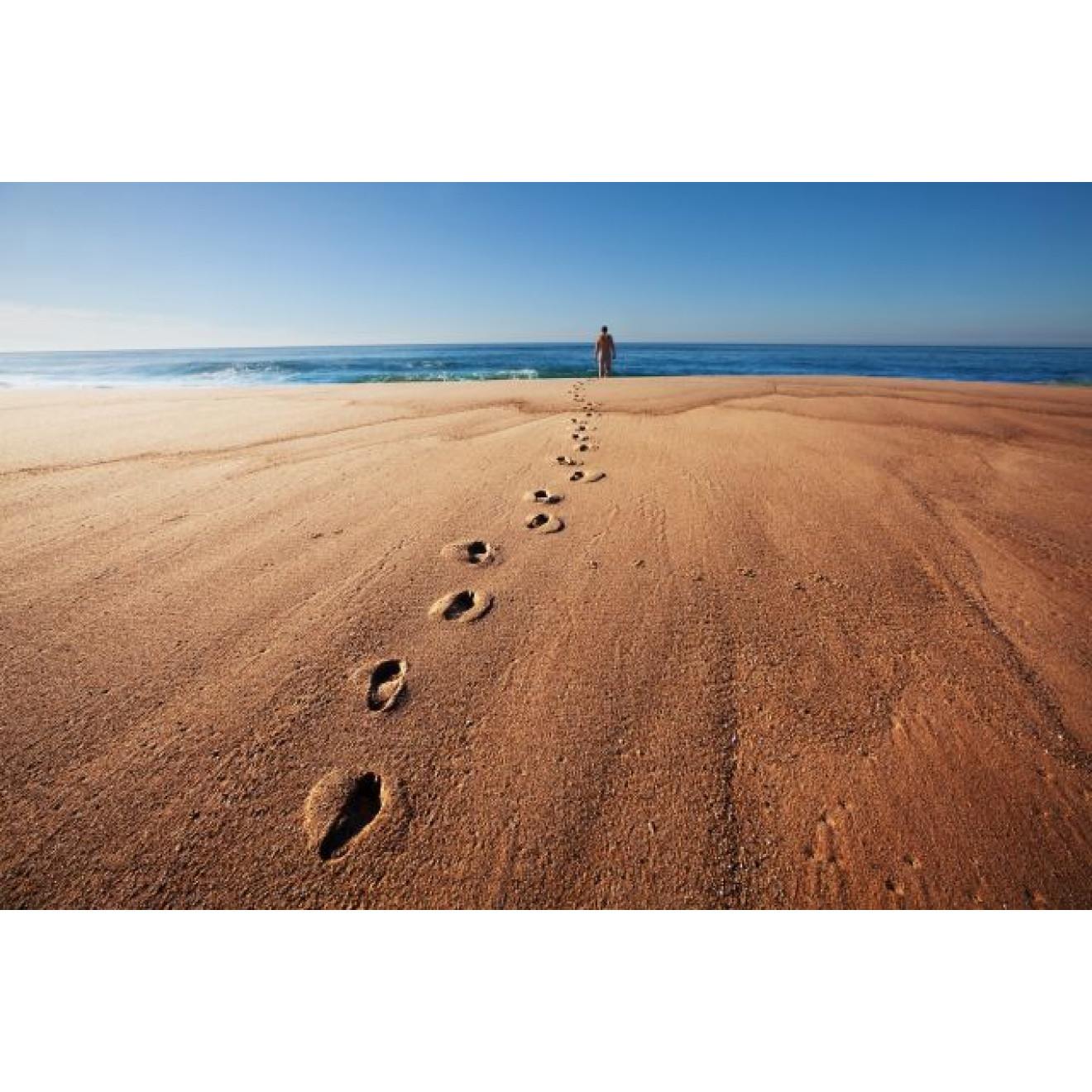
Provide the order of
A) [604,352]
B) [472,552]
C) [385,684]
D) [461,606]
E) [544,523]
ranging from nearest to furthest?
[385,684], [461,606], [472,552], [544,523], [604,352]

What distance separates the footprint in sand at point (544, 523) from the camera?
2.83 m

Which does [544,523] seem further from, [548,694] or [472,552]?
[548,694]

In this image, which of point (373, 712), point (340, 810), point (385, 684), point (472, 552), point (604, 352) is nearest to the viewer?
point (340, 810)

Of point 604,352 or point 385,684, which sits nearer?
point 385,684

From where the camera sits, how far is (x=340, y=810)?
133 cm

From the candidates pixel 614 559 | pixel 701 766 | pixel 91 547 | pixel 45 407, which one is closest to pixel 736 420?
pixel 614 559

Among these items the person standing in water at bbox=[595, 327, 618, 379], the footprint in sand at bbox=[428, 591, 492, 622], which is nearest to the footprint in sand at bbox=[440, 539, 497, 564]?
the footprint in sand at bbox=[428, 591, 492, 622]

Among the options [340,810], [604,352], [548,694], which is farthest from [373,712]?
[604,352]

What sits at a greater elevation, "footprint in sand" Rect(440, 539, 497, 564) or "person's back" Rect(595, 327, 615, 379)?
"person's back" Rect(595, 327, 615, 379)

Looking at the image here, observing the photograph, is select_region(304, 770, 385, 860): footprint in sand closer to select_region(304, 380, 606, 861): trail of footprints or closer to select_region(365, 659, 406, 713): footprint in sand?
select_region(304, 380, 606, 861): trail of footprints

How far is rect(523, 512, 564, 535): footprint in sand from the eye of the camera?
2.83 metres

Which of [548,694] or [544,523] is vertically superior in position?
[544,523]

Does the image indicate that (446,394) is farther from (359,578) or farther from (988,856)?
(988,856)

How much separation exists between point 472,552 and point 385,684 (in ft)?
3.36
